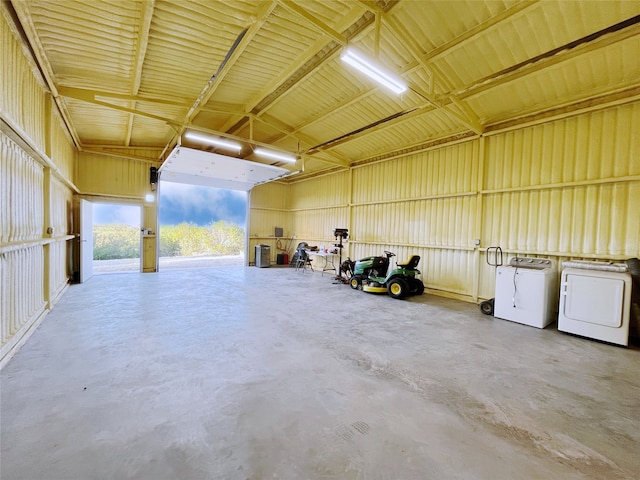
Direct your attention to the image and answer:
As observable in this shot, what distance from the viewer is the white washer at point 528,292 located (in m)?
4.36

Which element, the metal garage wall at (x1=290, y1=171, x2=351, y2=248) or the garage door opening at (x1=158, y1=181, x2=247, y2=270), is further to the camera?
the garage door opening at (x1=158, y1=181, x2=247, y2=270)

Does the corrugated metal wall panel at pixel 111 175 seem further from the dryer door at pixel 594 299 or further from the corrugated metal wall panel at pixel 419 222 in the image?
the dryer door at pixel 594 299

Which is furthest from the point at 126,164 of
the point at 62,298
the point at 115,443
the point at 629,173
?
the point at 629,173

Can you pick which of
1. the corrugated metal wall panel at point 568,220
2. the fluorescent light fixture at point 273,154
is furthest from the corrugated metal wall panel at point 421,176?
the fluorescent light fixture at point 273,154

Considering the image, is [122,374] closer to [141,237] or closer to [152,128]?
[152,128]

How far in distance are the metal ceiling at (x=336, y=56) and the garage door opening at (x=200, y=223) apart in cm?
777

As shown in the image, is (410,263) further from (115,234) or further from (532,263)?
(115,234)

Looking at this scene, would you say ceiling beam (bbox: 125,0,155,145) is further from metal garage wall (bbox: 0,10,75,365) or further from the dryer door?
the dryer door

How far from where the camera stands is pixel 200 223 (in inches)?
582

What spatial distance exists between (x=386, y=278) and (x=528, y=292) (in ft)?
8.92

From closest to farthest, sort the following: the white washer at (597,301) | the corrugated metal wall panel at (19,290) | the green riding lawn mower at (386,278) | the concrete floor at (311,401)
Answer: the concrete floor at (311,401), the corrugated metal wall panel at (19,290), the white washer at (597,301), the green riding lawn mower at (386,278)

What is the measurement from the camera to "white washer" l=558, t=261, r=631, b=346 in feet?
11.9

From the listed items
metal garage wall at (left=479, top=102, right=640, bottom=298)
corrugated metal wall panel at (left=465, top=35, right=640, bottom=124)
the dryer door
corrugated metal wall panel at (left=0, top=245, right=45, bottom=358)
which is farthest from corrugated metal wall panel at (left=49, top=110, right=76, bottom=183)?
the dryer door

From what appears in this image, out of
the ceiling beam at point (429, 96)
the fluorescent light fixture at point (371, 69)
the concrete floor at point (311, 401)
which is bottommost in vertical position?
the concrete floor at point (311, 401)
